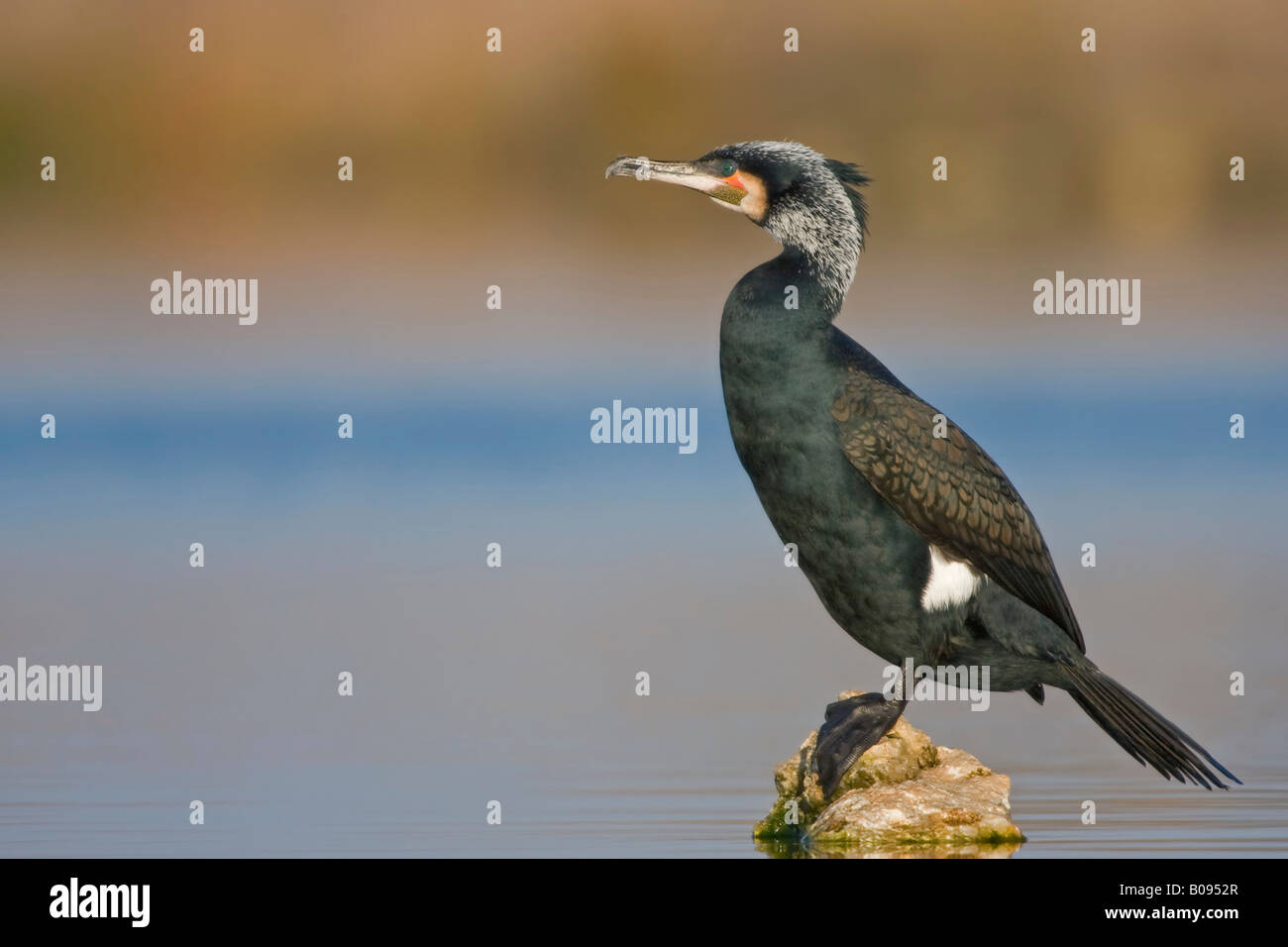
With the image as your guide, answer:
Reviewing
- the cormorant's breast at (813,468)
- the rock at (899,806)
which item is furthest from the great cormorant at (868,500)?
the rock at (899,806)

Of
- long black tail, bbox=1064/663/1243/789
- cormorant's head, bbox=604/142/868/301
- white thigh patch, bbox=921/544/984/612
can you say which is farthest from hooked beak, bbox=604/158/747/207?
long black tail, bbox=1064/663/1243/789

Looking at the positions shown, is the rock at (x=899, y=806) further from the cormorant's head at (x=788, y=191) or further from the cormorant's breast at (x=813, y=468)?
the cormorant's head at (x=788, y=191)

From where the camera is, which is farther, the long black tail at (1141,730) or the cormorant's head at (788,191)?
the cormorant's head at (788,191)

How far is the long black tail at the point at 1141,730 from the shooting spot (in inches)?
340

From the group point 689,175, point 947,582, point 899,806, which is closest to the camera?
point 899,806

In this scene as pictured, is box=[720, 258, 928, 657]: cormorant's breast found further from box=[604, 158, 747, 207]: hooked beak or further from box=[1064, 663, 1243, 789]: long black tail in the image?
box=[1064, 663, 1243, 789]: long black tail

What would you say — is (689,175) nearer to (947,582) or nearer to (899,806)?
(947,582)

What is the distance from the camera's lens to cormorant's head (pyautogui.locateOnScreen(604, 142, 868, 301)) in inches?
356

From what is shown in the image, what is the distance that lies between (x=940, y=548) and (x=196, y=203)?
86.4 feet

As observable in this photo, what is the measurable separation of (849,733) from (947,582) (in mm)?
764

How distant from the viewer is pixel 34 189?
34000 mm

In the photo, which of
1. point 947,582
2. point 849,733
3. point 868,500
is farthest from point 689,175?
point 849,733

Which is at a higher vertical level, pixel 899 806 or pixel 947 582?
pixel 947 582

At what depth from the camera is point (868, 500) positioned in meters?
8.73
